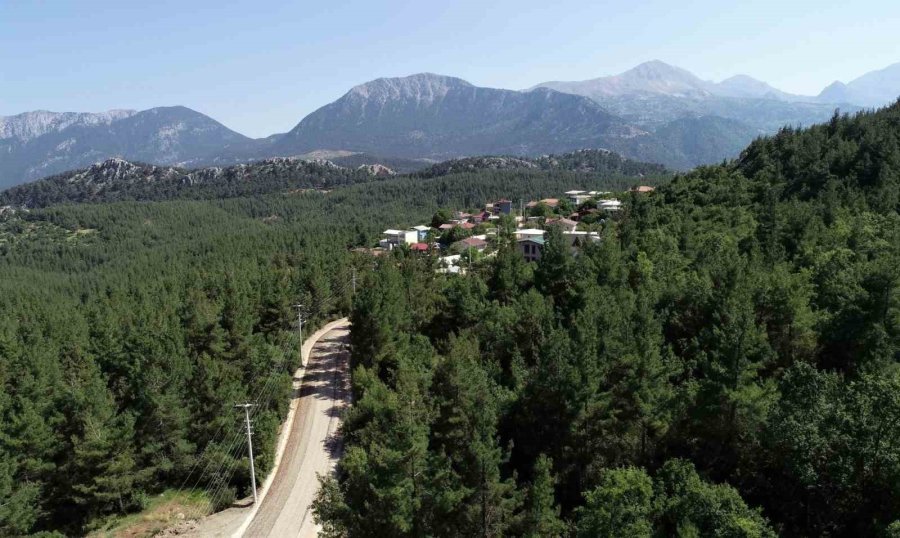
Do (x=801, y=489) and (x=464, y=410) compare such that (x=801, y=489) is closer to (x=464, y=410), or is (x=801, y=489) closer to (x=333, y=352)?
(x=464, y=410)

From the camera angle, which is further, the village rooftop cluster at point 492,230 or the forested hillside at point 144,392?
the village rooftop cluster at point 492,230

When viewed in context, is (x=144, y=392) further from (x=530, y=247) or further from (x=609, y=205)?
(x=609, y=205)

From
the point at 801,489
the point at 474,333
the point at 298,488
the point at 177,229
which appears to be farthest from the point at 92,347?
the point at 177,229

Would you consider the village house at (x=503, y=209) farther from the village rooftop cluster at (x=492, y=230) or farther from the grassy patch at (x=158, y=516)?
the grassy patch at (x=158, y=516)

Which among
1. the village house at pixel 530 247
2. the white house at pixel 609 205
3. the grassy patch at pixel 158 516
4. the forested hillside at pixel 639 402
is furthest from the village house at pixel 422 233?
the grassy patch at pixel 158 516

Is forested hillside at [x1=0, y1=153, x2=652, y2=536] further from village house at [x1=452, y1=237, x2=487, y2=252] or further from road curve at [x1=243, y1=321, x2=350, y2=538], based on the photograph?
village house at [x1=452, y1=237, x2=487, y2=252]

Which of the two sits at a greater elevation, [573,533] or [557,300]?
[557,300]
